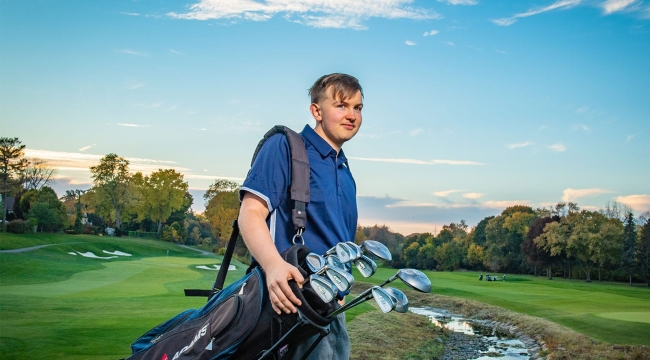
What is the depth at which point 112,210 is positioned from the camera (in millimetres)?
45281

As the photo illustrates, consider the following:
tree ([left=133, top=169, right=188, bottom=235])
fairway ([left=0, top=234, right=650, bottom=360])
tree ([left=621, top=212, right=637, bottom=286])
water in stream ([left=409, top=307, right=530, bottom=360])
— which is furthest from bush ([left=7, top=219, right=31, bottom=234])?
tree ([left=621, top=212, right=637, bottom=286])

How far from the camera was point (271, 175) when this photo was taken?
2758 millimetres

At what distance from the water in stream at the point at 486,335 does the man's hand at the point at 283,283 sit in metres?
10.9

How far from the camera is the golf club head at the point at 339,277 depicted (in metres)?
2.44

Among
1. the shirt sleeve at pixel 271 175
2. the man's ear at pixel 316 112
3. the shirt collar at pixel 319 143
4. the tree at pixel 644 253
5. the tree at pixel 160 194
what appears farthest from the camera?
the tree at pixel 160 194

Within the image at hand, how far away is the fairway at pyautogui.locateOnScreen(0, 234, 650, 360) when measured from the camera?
983 cm

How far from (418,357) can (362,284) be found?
48.8 ft

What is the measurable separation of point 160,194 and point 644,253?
3936 centimetres

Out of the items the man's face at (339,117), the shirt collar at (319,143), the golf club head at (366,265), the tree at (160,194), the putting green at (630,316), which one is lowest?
the putting green at (630,316)

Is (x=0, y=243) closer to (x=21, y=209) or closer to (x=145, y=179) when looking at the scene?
(x=21, y=209)

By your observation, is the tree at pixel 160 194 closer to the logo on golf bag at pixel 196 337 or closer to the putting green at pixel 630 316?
the putting green at pixel 630 316

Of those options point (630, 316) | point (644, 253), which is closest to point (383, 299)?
point (630, 316)

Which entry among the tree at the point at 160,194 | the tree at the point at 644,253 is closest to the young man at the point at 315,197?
the tree at the point at 644,253

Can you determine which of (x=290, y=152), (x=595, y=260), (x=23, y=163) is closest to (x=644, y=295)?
(x=595, y=260)
